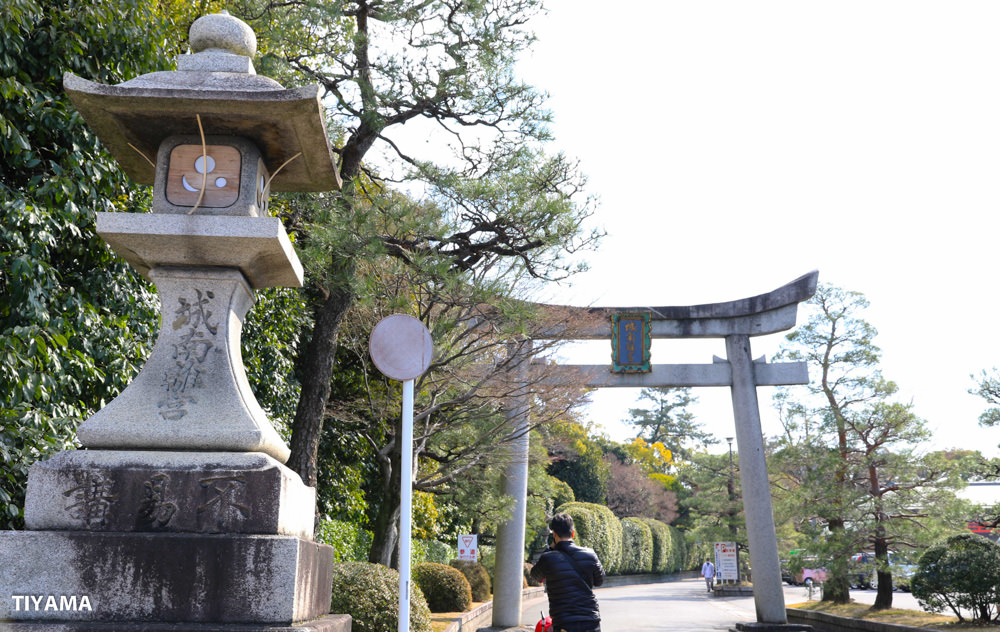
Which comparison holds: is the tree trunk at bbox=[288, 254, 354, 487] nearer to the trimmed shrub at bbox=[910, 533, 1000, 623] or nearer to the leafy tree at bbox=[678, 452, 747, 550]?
the trimmed shrub at bbox=[910, 533, 1000, 623]

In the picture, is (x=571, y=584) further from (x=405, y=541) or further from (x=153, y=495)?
(x=153, y=495)

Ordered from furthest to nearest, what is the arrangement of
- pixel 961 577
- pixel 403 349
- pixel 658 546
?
pixel 658 546 → pixel 961 577 → pixel 403 349

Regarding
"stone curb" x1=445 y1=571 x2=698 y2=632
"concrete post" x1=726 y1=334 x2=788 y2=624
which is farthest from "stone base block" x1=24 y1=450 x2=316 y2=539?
"concrete post" x1=726 y1=334 x2=788 y2=624

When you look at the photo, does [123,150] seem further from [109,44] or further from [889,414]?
[889,414]

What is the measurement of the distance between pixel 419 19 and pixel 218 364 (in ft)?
18.4

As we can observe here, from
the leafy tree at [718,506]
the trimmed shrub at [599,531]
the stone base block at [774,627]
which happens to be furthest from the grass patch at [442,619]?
the leafy tree at [718,506]

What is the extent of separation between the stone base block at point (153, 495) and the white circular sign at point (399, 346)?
0.90m

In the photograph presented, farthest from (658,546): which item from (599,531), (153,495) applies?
(153,495)

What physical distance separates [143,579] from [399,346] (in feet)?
5.37

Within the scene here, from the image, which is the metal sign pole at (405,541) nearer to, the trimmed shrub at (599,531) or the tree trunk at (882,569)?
the tree trunk at (882,569)

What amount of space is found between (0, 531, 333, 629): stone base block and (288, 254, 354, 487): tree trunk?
4740 mm

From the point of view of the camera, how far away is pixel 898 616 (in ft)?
45.2

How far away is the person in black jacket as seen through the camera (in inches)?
184

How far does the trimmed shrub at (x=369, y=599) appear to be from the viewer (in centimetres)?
736
